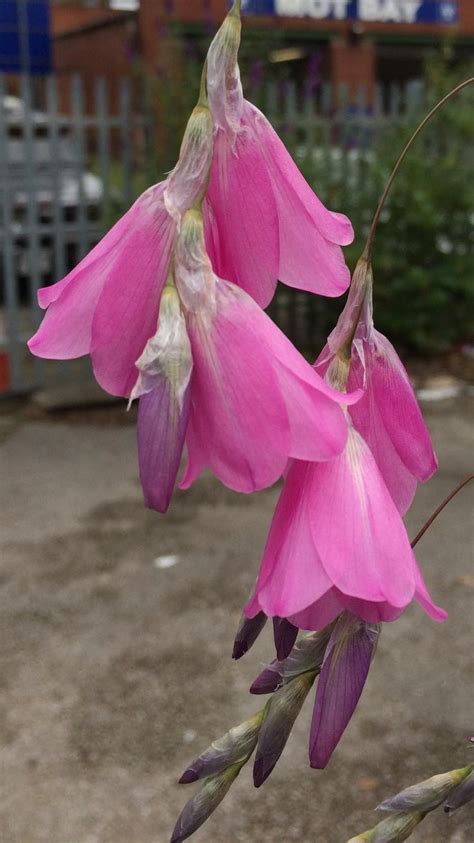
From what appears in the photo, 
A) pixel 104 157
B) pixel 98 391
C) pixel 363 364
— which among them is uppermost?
pixel 363 364

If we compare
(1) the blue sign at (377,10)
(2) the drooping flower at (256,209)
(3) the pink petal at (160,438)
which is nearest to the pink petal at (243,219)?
(2) the drooping flower at (256,209)

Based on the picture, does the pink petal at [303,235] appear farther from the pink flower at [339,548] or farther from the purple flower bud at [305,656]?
the purple flower bud at [305,656]

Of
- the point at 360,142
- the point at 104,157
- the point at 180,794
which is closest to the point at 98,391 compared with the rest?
the point at 104,157

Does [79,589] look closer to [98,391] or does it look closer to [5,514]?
[5,514]

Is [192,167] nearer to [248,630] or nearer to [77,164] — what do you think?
[248,630]

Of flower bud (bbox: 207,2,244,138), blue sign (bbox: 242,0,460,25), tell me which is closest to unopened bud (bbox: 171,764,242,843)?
flower bud (bbox: 207,2,244,138)

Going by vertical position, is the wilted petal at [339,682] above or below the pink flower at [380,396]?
below
